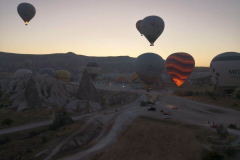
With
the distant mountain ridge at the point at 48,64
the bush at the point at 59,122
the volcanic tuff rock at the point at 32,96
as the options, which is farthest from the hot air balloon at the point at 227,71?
the distant mountain ridge at the point at 48,64

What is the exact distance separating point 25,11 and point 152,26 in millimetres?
38813

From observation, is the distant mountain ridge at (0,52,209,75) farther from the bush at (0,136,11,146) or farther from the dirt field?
the dirt field

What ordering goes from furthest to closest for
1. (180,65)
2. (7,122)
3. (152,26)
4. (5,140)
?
(180,65), (152,26), (7,122), (5,140)

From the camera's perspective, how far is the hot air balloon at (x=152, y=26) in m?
45.5

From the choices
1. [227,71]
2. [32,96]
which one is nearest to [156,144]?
[32,96]

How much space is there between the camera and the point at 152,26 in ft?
150

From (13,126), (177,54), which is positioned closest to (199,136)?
(13,126)

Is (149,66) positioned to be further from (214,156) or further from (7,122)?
Result: (7,122)

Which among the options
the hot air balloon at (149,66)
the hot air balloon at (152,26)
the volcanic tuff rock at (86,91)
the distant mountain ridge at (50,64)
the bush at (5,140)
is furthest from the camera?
the distant mountain ridge at (50,64)

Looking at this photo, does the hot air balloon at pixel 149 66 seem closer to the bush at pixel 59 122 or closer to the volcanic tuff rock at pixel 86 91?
the volcanic tuff rock at pixel 86 91

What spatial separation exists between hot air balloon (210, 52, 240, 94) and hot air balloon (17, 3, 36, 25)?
5620 cm

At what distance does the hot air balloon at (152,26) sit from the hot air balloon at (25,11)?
3534 cm

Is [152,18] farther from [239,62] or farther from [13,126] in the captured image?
[13,126]

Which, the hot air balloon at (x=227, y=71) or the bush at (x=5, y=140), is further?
the hot air balloon at (x=227, y=71)
